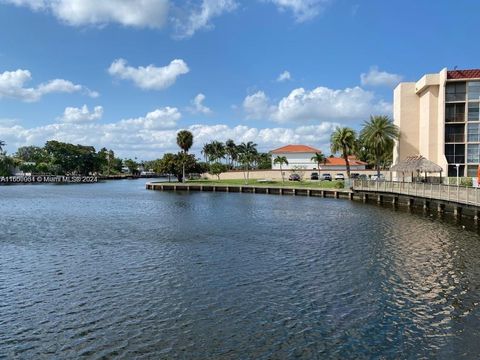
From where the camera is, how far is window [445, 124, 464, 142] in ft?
186

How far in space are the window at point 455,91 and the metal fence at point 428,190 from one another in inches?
653

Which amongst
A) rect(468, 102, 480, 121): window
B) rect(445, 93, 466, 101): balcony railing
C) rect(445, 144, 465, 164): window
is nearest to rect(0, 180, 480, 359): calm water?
rect(445, 144, 465, 164): window

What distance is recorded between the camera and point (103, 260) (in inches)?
822

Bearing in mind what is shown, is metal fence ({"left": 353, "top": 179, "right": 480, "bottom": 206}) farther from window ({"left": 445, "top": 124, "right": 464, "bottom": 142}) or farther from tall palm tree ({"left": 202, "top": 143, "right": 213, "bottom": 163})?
tall palm tree ({"left": 202, "top": 143, "right": 213, "bottom": 163})

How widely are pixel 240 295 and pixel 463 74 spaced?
54460 millimetres

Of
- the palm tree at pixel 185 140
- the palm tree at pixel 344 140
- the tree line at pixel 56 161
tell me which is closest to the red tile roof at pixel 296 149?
the palm tree at pixel 185 140

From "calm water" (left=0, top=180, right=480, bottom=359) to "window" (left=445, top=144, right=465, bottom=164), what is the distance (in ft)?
102

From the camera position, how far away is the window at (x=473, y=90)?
2202 inches

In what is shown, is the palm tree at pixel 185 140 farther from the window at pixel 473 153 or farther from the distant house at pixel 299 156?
the window at pixel 473 153

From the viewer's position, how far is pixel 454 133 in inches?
2249

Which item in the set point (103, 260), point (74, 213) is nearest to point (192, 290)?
point (103, 260)

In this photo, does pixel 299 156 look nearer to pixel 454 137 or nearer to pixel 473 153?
pixel 454 137

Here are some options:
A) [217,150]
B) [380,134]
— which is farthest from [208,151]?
[380,134]

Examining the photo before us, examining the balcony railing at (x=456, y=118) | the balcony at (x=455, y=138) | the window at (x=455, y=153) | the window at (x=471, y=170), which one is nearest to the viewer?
the window at (x=471, y=170)
